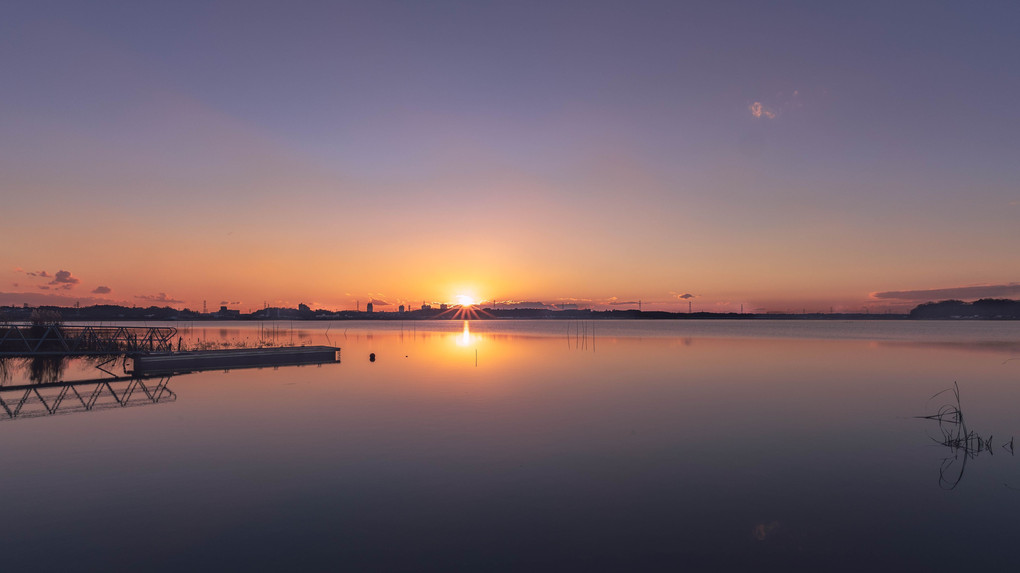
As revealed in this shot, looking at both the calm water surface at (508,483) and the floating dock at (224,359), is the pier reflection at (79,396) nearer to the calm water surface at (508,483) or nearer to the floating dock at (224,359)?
the calm water surface at (508,483)

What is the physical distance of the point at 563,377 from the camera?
4153cm

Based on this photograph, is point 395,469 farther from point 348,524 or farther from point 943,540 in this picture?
point 943,540

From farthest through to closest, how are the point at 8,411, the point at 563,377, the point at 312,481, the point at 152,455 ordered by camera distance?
the point at 563,377
the point at 8,411
the point at 152,455
the point at 312,481

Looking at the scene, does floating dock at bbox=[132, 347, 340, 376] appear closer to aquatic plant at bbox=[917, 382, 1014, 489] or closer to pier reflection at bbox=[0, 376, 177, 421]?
pier reflection at bbox=[0, 376, 177, 421]

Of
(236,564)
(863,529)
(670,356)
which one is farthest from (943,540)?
(670,356)

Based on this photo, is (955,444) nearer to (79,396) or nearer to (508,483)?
(508,483)

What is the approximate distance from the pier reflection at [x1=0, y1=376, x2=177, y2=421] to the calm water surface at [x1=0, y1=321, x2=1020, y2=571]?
589mm

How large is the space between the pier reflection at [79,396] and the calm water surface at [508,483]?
1.93 feet

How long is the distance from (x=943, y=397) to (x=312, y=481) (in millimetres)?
36076

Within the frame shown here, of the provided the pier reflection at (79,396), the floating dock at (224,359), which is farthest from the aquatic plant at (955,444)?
the floating dock at (224,359)

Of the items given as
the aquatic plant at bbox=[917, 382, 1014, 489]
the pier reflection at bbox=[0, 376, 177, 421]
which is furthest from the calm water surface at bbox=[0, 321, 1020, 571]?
the pier reflection at bbox=[0, 376, 177, 421]

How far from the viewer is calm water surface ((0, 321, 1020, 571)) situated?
36.4ft

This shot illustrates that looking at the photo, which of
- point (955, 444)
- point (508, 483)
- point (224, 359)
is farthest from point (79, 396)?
point (955, 444)

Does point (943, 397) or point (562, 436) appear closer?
point (562, 436)
